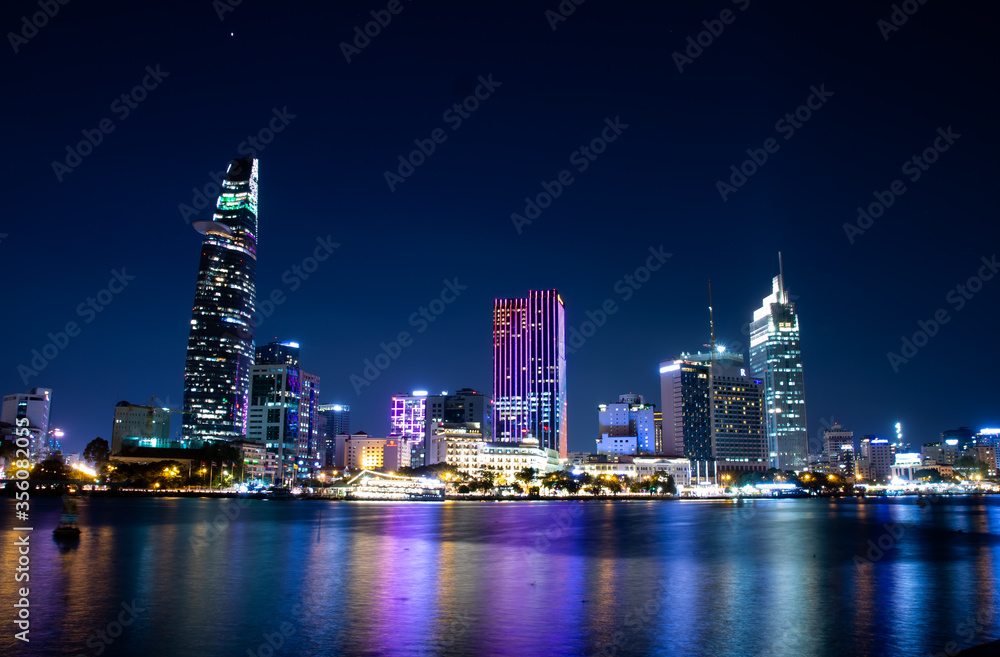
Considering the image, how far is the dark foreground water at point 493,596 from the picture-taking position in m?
24.3

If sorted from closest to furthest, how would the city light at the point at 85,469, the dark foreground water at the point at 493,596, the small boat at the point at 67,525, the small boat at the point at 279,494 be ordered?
the dark foreground water at the point at 493,596
the small boat at the point at 67,525
the city light at the point at 85,469
the small boat at the point at 279,494

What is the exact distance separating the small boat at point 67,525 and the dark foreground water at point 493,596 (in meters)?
1.46

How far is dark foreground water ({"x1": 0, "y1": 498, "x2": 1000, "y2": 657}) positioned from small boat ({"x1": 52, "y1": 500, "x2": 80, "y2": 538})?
1.46 metres

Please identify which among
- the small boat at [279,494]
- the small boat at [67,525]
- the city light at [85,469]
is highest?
the small boat at [67,525]

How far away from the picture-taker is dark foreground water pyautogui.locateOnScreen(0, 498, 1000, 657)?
955 inches

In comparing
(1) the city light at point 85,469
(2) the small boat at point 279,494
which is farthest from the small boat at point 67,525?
(1) the city light at point 85,469

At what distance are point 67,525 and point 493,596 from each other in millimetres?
42120

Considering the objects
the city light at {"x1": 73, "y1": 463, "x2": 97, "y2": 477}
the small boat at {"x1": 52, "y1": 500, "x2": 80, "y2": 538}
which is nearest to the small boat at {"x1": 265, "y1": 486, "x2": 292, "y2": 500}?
the city light at {"x1": 73, "y1": 463, "x2": 97, "y2": 477}

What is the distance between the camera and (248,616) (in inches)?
1127

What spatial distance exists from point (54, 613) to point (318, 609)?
9.83 meters

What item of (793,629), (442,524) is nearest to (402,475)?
(442,524)

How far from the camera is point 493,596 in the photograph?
108 feet

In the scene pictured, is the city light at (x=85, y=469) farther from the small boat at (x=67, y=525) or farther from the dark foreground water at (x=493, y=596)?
the small boat at (x=67, y=525)

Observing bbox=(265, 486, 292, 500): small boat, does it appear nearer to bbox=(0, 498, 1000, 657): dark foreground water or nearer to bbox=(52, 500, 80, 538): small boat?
bbox=(0, 498, 1000, 657): dark foreground water
